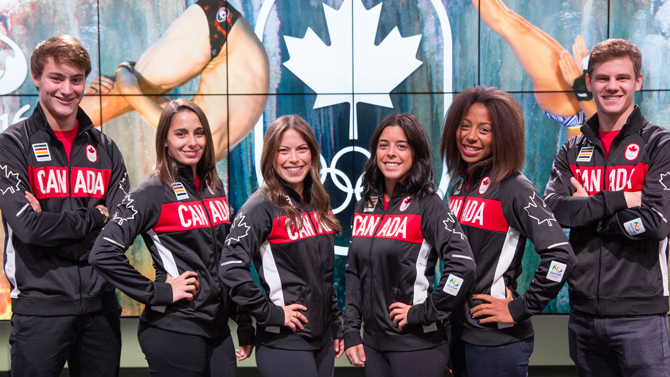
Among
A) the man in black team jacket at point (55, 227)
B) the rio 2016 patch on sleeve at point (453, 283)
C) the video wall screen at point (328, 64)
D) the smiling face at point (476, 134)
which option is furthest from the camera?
the video wall screen at point (328, 64)

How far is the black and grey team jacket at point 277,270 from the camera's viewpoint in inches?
75.7

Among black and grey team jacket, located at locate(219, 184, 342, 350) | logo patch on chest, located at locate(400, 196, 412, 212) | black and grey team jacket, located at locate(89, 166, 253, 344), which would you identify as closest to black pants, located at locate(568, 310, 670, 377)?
logo patch on chest, located at locate(400, 196, 412, 212)

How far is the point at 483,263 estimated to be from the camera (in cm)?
197

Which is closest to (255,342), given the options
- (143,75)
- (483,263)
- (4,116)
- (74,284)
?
(74,284)

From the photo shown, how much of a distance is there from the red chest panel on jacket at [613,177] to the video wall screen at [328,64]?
2222 mm

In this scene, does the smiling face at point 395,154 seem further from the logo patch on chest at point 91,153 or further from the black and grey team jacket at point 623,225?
the logo patch on chest at point 91,153

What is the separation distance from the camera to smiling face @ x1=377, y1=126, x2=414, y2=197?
2.05m

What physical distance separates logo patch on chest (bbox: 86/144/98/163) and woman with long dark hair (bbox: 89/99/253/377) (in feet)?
1.46

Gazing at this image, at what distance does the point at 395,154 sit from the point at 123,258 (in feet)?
4.47

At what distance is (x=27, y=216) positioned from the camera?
2.07 meters

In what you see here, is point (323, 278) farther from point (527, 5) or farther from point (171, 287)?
point (527, 5)

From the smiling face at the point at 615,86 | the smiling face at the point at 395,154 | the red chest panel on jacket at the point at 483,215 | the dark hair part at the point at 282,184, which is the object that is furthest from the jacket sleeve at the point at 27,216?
the smiling face at the point at 615,86

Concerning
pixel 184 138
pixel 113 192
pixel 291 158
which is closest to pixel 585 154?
pixel 291 158

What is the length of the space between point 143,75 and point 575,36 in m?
4.48
